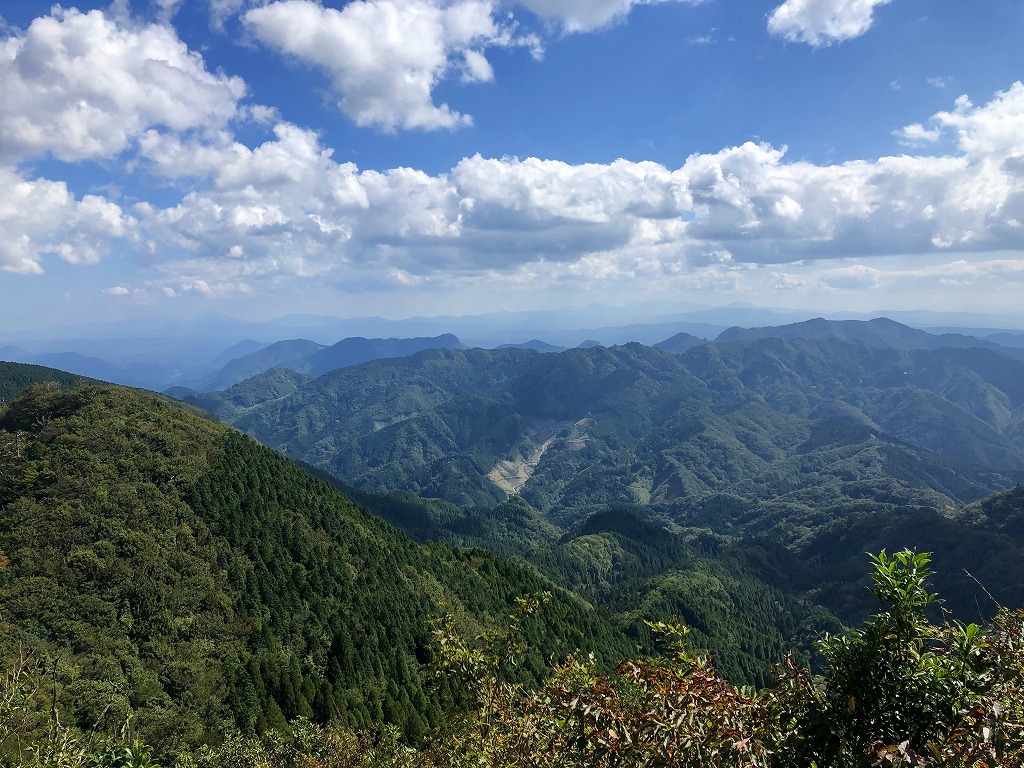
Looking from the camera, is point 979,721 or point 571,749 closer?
point 979,721

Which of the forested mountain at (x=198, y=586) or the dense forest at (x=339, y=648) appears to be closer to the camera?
the dense forest at (x=339, y=648)

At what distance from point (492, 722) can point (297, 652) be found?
82.0 meters

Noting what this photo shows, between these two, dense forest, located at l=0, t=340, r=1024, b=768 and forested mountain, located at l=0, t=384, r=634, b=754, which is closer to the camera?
dense forest, located at l=0, t=340, r=1024, b=768

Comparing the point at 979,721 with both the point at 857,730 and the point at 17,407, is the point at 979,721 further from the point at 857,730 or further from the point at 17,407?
the point at 17,407

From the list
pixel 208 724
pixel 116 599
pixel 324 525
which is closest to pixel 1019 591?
pixel 324 525

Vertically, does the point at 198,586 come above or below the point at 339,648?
above

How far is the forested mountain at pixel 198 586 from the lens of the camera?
215ft

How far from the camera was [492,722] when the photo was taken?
14.4m

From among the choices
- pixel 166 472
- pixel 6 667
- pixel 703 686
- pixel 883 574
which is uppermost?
pixel 883 574

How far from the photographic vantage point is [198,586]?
81.6 metres

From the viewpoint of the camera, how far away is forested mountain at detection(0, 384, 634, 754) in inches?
2581

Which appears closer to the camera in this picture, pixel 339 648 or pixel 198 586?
pixel 198 586

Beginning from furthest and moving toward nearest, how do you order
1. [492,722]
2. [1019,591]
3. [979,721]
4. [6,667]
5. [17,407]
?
[1019,591] → [17,407] → [6,667] → [492,722] → [979,721]

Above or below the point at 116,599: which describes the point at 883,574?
above
